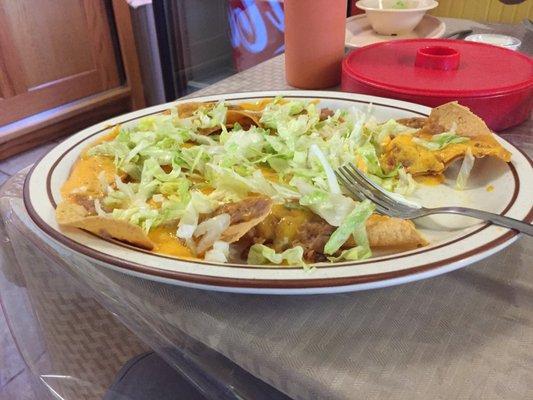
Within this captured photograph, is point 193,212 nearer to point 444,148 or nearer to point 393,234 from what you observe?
point 393,234

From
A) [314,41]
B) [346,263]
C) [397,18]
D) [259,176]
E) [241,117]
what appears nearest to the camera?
[346,263]

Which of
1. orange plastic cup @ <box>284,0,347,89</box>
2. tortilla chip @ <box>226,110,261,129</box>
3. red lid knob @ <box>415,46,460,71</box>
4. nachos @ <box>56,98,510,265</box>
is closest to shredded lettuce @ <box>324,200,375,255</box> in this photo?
nachos @ <box>56,98,510,265</box>

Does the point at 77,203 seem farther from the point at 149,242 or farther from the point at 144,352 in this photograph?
the point at 144,352

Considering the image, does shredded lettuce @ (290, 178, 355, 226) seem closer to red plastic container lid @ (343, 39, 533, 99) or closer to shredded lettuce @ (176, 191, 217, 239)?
shredded lettuce @ (176, 191, 217, 239)

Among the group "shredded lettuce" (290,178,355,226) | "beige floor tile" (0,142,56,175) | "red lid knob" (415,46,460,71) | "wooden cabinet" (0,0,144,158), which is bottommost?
"beige floor tile" (0,142,56,175)

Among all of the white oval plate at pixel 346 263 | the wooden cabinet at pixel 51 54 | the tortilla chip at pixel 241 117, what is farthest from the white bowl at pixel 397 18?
the wooden cabinet at pixel 51 54

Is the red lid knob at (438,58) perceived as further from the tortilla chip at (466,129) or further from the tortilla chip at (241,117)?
the tortilla chip at (241,117)

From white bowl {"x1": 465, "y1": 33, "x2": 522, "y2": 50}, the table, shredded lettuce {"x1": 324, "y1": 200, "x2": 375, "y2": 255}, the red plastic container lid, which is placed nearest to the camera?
the table

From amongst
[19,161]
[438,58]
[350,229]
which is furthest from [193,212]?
[19,161]
